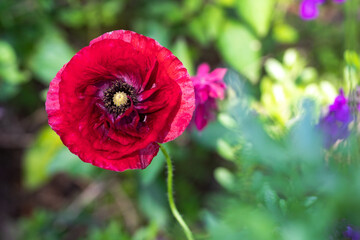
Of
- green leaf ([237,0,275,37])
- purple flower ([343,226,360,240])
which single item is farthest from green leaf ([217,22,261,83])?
purple flower ([343,226,360,240])

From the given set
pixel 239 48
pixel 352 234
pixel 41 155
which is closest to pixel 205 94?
pixel 352 234

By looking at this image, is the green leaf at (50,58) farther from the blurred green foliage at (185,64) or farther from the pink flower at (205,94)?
the pink flower at (205,94)

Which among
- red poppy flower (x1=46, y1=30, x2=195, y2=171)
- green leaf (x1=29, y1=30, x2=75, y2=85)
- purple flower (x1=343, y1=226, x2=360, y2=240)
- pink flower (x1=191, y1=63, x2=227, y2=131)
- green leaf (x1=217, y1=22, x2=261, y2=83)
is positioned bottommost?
purple flower (x1=343, y1=226, x2=360, y2=240)

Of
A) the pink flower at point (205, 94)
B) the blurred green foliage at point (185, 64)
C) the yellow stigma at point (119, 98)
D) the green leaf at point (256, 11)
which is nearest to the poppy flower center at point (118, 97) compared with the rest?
the yellow stigma at point (119, 98)

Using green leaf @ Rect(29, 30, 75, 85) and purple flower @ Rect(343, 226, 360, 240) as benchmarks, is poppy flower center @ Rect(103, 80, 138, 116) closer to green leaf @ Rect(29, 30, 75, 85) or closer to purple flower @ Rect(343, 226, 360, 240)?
purple flower @ Rect(343, 226, 360, 240)

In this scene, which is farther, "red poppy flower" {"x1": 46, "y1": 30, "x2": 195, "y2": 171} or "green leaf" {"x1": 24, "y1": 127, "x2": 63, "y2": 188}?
"green leaf" {"x1": 24, "y1": 127, "x2": 63, "y2": 188}

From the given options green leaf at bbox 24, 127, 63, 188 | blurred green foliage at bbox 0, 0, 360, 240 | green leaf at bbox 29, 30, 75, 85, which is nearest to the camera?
blurred green foliage at bbox 0, 0, 360, 240

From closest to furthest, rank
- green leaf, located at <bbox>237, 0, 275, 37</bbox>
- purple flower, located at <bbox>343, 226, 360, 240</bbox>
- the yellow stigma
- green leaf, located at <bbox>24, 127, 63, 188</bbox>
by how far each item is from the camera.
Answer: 1. purple flower, located at <bbox>343, 226, 360, 240</bbox>
2. the yellow stigma
3. green leaf, located at <bbox>237, 0, 275, 37</bbox>
4. green leaf, located at <bbox>24, 127, 63, 188</bbox>
